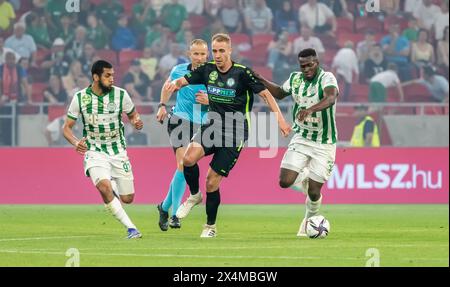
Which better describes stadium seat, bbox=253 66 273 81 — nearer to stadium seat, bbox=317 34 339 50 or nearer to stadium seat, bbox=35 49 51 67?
stadium seat, bbox=317 34 339 50

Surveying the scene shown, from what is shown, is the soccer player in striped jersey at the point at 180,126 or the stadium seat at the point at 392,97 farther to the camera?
the stadium seat at the point at 392,97

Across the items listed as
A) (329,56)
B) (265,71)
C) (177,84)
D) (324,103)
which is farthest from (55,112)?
(324,103)

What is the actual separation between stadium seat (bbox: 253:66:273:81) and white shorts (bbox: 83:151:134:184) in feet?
37.0

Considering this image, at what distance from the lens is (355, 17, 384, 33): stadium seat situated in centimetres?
2638

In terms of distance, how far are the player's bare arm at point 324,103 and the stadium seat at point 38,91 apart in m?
11.3

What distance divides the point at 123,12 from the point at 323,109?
12.6 meters

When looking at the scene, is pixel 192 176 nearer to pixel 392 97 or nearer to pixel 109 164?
pixel 109 164

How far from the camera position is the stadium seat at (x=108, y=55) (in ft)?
81.3

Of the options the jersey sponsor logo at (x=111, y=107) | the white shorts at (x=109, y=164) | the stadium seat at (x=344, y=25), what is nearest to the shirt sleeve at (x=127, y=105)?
the jersey sponsor logo at (x=111, y=107)

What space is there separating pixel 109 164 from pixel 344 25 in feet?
45.4

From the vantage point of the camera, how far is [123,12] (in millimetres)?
25312

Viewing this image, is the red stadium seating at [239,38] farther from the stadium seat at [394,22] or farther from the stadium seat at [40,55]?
the stadium seat at [40,55]

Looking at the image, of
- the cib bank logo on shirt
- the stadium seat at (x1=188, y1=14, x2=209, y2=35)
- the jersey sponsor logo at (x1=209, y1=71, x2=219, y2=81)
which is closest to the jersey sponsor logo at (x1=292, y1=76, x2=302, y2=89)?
the jersey sponsor logo at (x1=209, y1=71, x2=219, y2=81)
